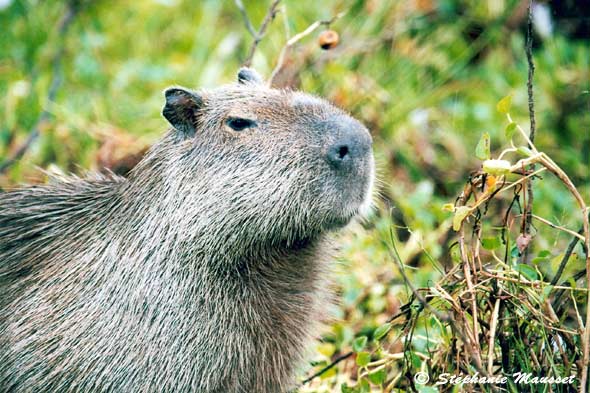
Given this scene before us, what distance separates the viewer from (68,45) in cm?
692

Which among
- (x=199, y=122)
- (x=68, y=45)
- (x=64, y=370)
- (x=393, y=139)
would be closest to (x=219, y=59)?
(x=68, y=45)

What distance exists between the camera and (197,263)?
10.8 feet

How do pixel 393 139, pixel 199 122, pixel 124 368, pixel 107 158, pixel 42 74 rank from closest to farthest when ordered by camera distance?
pixel 124 368 < pixel 199 122 < pixel 107 158 < pixel 393 139 < pixel 42 74

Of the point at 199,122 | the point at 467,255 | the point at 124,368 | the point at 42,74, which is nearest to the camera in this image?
the point at 467,255

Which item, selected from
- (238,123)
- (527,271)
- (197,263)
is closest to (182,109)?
(238,123)

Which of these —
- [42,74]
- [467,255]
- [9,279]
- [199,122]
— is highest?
[42,74]

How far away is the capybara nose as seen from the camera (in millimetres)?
3166

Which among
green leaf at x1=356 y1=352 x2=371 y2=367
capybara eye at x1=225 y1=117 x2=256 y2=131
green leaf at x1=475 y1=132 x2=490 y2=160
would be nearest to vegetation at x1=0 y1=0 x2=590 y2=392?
green leaf at x1=356 y1=352 x2=371 y2=367

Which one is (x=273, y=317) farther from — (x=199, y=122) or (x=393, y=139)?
(x=393, y=139)

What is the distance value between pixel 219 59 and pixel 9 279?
3.69m

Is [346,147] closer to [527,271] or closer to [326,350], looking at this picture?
[527,271]

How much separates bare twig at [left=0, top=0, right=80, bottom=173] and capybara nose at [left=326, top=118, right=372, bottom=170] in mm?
2571

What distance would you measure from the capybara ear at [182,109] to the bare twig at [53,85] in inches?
76.9

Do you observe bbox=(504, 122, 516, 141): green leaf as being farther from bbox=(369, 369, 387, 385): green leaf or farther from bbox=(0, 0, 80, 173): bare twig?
bbox=(0, 0, 80, 173): bare twig
